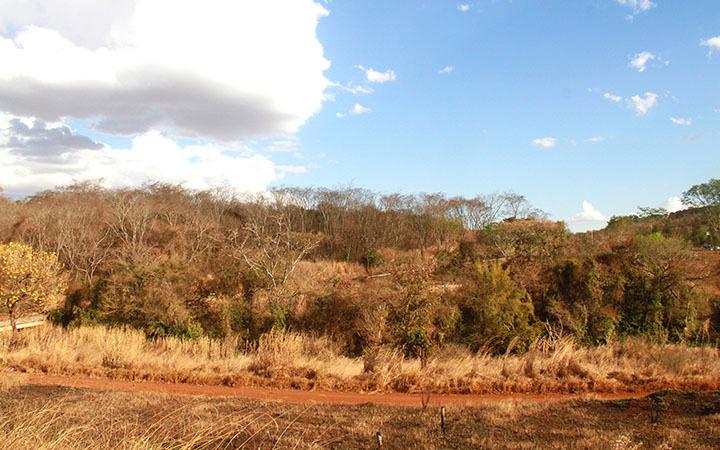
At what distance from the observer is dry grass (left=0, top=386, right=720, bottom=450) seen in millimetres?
5449

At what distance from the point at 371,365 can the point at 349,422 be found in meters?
5.49

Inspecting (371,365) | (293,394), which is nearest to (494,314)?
(371,365)

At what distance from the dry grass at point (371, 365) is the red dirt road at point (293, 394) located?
0.39m

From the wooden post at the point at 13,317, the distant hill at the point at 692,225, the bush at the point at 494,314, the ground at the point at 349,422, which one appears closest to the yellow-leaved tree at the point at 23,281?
the wooden post at the point at 13,317

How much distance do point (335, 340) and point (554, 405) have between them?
832cm

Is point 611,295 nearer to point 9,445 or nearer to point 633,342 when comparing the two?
point 633,342

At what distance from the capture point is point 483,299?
15.2m

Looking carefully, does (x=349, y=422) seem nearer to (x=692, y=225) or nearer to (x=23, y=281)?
(x=23, y=281)

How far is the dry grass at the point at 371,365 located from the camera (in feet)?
37.9

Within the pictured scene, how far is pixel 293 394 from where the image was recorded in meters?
11.0

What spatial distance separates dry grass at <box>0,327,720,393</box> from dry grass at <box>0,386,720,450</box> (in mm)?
2755

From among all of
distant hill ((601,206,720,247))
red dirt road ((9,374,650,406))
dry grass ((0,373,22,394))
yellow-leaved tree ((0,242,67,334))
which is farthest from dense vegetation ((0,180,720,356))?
distant hill ((601,206,720,247))

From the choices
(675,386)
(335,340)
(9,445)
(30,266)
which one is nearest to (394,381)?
(335,340)

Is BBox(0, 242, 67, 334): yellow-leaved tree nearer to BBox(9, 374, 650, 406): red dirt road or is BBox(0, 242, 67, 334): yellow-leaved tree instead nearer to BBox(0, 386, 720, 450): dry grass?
BBox(9, 374, 650, 406): red dirt road
